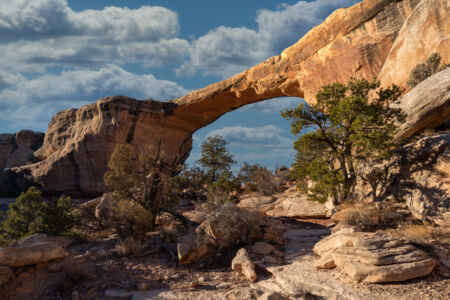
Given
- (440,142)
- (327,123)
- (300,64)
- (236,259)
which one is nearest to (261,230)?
(236,259)

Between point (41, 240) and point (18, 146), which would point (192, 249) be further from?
point (18, 146)

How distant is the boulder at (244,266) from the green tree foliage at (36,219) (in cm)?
643

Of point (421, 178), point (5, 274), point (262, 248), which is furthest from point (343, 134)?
point (5, 274)

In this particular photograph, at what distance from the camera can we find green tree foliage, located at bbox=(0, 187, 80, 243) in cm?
1008

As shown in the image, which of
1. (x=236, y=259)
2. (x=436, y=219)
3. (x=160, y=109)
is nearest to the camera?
(x=236, y=259)

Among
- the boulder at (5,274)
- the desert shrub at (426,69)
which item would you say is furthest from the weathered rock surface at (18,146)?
the desert shrub at (426,69)

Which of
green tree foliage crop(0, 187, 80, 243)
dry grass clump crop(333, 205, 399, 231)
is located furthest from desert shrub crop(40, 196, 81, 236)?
dry grass clump crop(333, 205, 399, 231)

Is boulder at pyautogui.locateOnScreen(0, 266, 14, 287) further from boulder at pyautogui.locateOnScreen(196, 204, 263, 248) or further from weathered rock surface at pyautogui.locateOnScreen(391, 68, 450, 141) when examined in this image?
weathered rock surface at pyautogui.locateOnScreen(391, 68, 450, 141)

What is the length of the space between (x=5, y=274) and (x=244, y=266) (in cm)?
463

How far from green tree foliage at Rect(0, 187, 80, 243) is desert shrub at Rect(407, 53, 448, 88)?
13199mm

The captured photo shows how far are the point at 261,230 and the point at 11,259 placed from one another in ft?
18.2

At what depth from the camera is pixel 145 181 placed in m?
10.3

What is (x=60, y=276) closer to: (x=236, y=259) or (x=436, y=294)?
(x=236, y=259)

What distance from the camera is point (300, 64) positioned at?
17.0 metres
